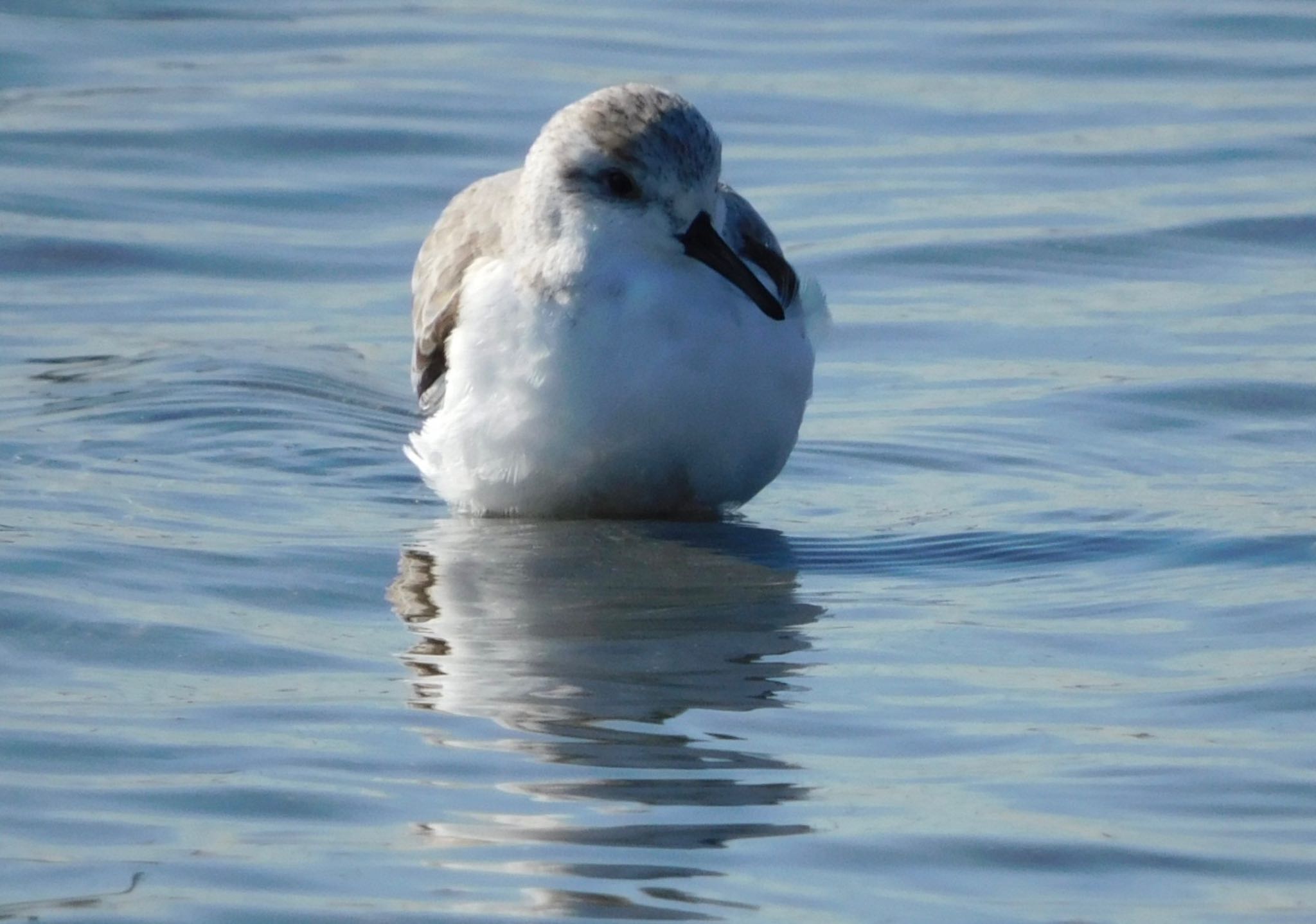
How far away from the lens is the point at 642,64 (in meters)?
13.5

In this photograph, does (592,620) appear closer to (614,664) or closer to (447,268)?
(614,664)

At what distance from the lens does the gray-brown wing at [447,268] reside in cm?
704

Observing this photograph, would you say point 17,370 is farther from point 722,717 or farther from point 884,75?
point 884,75

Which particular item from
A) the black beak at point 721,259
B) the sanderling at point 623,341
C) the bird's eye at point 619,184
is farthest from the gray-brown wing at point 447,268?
the black beak at point 721,259

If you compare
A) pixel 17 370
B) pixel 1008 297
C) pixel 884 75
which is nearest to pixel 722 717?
pixel 17 370

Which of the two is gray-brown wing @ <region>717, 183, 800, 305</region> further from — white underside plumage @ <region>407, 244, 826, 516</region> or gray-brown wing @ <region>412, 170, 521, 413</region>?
gray-brown wing @ <region>412, 170, 521, 413</region>

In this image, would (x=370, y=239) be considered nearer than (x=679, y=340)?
No

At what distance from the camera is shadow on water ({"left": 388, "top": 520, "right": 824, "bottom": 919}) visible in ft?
13.8

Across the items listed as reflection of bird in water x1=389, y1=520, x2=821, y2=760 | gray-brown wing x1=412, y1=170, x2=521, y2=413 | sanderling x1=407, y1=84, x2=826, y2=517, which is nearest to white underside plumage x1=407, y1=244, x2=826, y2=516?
sanderling x1=407, y1=84, x2=826, y2=517

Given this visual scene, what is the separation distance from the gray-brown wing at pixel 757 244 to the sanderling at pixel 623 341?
51mm

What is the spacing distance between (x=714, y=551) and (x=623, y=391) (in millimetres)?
540

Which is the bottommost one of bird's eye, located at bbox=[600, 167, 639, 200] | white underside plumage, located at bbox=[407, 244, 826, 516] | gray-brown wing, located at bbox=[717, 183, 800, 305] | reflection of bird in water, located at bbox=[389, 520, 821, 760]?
reflection of bird in water, located at bbox=[389, 520, 821, 760]

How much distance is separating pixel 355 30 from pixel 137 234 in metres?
4.50

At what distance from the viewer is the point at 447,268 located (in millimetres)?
7336
